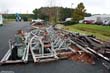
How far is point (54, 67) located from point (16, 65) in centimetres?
189

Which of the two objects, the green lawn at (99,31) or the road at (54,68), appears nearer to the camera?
the road at (54,68)

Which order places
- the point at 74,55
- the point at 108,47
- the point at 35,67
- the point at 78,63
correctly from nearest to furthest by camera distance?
the point at 35,67 → the point at 78,63 → the point at 74,55 → the point at 108,47

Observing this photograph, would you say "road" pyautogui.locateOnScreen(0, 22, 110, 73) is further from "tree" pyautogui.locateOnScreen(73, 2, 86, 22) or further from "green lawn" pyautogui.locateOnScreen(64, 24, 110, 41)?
"tree" pyautogui.locateOnScreen(73, 2, 86, 22)

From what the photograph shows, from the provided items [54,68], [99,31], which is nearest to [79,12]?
[99,31]

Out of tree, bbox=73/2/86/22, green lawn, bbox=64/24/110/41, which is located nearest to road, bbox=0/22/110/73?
green lawn, bbox=64/24/110/41

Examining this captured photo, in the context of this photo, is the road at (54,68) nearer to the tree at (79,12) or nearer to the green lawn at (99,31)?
the green lawn at (99,31)

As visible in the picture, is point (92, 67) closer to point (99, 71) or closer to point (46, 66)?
point (99, 71)

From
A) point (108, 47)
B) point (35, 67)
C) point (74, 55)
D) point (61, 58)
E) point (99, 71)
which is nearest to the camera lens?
point (99, 71)

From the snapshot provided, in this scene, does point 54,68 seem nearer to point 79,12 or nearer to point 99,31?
point 99,31

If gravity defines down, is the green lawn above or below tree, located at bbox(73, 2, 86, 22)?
below

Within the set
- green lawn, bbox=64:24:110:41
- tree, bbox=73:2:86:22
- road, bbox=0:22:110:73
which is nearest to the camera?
road, bbox=0:22:110:73

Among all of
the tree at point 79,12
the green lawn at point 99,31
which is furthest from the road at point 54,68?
the tree at point 79,12

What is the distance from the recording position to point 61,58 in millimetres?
14438

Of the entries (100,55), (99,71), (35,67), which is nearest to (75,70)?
(99,71)
